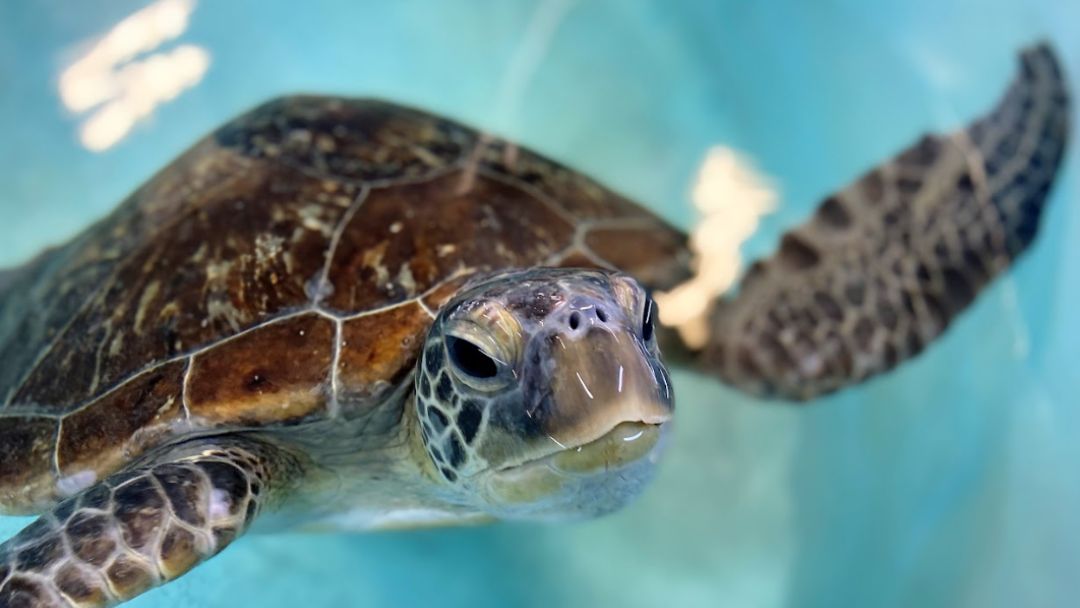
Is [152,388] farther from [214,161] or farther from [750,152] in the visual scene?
[750,152]

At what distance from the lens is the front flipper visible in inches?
86.4

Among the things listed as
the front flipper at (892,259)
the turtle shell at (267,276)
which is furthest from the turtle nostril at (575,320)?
the front flipper at (892,259)

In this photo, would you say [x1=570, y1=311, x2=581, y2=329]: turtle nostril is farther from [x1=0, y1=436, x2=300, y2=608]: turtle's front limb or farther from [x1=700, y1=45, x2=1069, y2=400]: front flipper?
[x1=700, y1=45, x2=1069, y2=400]: front flipper

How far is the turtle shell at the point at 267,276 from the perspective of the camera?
5.12 feet

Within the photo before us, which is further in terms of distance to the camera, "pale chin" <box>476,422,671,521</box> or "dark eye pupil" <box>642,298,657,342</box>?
"dark eye pupil" <box>642,298,657,342</box>

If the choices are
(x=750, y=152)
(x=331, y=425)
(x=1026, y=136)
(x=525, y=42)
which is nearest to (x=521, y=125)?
(x=525, y=42)

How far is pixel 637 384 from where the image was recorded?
3.98ft

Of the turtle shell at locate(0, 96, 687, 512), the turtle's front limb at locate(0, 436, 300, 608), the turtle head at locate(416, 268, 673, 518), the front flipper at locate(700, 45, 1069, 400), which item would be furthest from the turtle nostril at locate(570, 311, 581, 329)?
the front flipper at locate(700, 45, 1069, 400)

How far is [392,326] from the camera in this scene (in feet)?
5.21

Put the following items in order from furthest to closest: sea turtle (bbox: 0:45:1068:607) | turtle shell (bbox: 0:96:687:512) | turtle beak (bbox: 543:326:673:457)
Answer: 1. turtle shell (bbox: 0:96:687:512)
2. sea turtle (bbox: 0:45:1068:607)
3. turtle beak (bbox: 543:326:673:457)

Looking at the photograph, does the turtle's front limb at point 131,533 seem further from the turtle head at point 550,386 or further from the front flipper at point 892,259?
the front flipper at point 892,259

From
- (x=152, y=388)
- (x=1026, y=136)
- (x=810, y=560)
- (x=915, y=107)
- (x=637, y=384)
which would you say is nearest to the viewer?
(x=637, y=384)

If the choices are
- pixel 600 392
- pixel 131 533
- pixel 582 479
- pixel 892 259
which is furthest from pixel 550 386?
pixel 892 259

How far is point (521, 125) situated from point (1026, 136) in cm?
190
